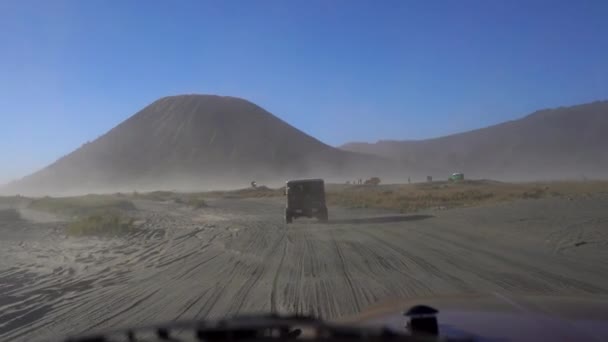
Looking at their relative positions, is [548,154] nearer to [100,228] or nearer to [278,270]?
[100,228]

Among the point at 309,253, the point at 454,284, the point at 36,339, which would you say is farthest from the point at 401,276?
the point at 36,339

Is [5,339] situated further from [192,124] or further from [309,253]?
[192,124]

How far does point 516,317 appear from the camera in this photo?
4.31m

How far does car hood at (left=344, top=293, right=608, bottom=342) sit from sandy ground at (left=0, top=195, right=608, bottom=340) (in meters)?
4.00

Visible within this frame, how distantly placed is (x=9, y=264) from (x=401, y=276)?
11.7 meters

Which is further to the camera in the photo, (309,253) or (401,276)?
(309,253)

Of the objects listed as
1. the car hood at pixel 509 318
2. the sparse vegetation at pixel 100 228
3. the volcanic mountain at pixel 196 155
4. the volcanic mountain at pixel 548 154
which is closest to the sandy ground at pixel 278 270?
the sparse vegetation at pixel 100 228

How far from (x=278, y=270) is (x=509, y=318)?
11.0m

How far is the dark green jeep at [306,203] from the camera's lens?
34.7 meters

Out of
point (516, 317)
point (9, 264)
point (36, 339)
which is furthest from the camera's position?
point (9, 264)

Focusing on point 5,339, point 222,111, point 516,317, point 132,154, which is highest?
point 222,111

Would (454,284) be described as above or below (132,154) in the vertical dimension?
below

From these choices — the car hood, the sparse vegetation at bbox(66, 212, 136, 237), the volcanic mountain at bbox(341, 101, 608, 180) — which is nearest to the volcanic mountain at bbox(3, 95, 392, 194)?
the volcanic mountain at bbox(341, 101, 608, 180)

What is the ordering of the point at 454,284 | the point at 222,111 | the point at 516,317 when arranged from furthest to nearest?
1. the point at 222,111
2. the point at 454,284
3. the point at 516,317
